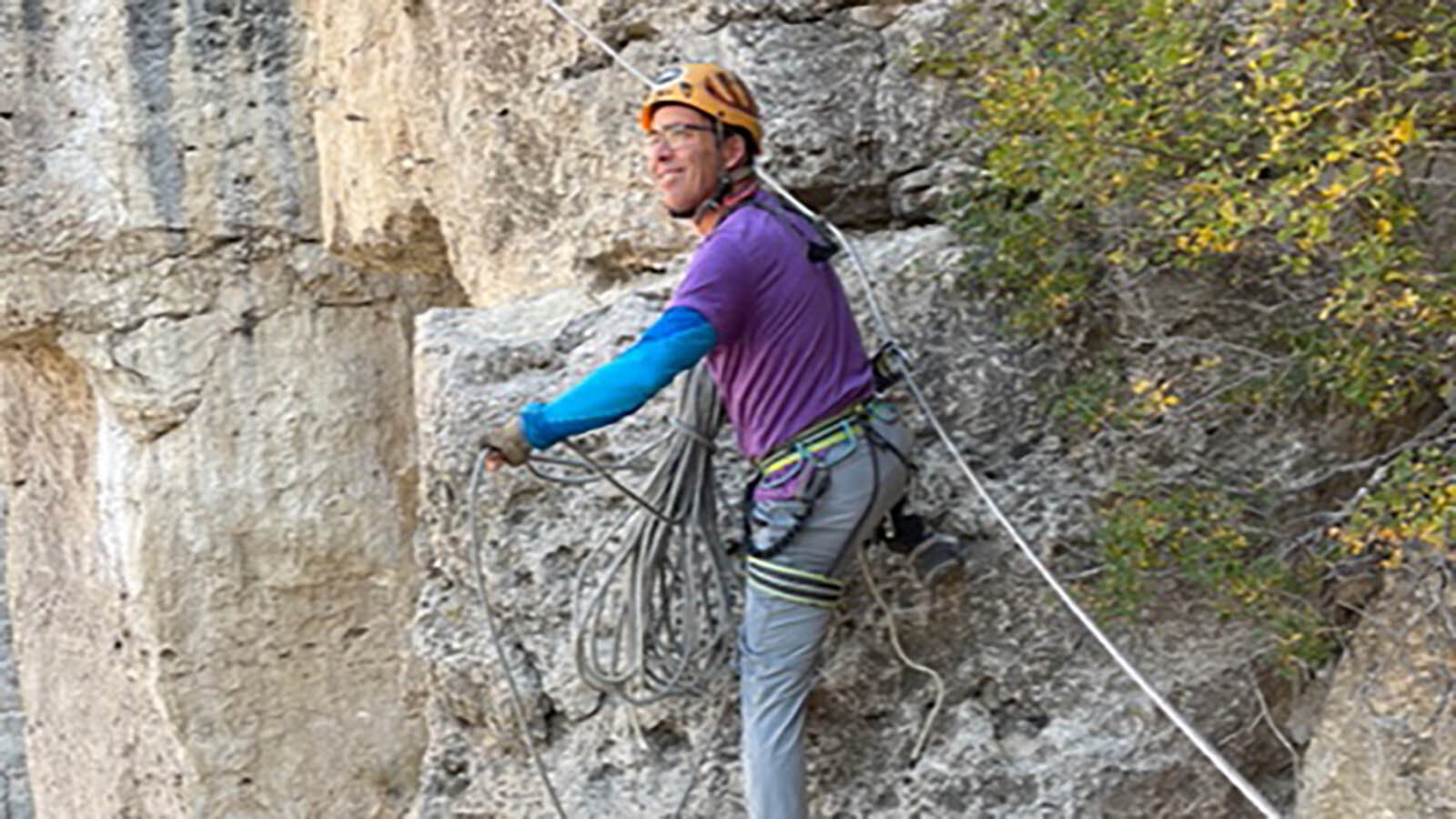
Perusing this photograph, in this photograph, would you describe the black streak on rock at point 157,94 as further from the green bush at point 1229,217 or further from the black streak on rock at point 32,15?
the green bush at point 1229,217

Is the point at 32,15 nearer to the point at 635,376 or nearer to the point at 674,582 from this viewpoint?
the point at 674,582

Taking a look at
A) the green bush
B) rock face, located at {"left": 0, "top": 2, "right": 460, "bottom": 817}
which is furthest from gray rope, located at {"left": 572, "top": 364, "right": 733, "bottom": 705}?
rock face, located at {"left": 0, "top": 2, "right": 460, "bottom": 817}

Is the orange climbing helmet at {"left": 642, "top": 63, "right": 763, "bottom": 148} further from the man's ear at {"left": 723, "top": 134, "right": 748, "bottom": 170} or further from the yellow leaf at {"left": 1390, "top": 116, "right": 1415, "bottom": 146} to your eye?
the yellow leaf at {"left": 1390, "top": 116, "right": 1415, "bottom": 146}

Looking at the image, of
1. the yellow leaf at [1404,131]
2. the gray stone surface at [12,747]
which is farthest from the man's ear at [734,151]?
the gray stone surface at [12,747]

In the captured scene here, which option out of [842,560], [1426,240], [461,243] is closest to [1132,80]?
[1426,240]

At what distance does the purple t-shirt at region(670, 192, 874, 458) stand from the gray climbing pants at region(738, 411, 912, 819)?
0.10 m

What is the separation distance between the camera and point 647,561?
11.6 ft

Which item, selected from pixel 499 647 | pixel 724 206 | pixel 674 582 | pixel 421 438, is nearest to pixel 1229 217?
pixel 724 206

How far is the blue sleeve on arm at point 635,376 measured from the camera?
313cm

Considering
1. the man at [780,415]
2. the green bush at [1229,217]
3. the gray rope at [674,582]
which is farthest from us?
the gray rope at [674,582]

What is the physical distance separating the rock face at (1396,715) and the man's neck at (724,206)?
1.31 metres

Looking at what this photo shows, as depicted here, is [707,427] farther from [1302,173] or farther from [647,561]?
[1302,173]

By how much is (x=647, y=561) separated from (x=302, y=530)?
340cm

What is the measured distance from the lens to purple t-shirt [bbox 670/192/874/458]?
322 centimetres
